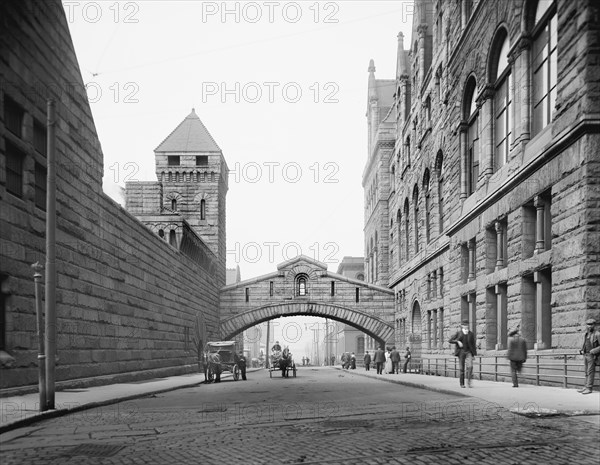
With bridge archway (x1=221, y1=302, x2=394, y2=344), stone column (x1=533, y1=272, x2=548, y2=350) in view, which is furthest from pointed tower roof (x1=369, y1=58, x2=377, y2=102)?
stone column (x1=533, y1=272, x2=548, y2=350)

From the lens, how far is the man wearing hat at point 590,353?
1465 centimetres

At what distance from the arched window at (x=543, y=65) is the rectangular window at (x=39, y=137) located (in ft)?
43.8

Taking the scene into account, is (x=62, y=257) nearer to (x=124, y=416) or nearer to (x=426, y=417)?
(x=124, y=416)

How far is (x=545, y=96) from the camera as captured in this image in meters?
20.1

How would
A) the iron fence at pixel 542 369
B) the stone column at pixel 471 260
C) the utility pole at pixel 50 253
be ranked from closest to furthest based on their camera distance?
1. the utility pole at pixel 50 253
2. the iron fence at pixel 542 369
3. the stone column at pixel 471 260

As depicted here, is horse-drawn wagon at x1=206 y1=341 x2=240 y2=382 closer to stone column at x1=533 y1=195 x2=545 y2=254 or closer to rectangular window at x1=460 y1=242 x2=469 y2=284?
rectangular window at x1=460 y1=242 x2=469 y2=284

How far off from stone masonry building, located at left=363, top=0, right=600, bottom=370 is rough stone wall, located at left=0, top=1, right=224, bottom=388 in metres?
12.4

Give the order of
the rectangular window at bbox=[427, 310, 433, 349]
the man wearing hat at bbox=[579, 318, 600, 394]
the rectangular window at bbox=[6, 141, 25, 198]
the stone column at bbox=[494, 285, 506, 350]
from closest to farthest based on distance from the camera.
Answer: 1. the man wearing hat at bbox=[579, 318, 600, 394]
2. the rectangular window at bbox=[6, 141, 25, 198]
3. the stone column at bbox=[494, 285, 506, 350]
4. the rectangular window at bbox=[427, 310, 433, 349]

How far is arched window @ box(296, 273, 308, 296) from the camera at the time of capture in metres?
53.5

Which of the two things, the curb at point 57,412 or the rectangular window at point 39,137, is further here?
the rectangular window at point 39,137

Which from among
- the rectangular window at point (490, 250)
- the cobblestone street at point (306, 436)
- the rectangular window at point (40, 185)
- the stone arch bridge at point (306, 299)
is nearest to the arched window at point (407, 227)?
the stone arch bridge at point (306, 299)

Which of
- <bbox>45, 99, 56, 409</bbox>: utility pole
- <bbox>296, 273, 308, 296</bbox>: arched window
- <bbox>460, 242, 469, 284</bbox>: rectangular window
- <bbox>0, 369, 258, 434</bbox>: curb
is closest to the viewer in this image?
<bbox>0, 369, 258, 434</bbox>: curb

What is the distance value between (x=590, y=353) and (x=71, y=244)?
1317 centimetres

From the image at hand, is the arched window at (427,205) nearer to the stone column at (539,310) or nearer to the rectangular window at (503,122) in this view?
the rectangular window at (503,122)
